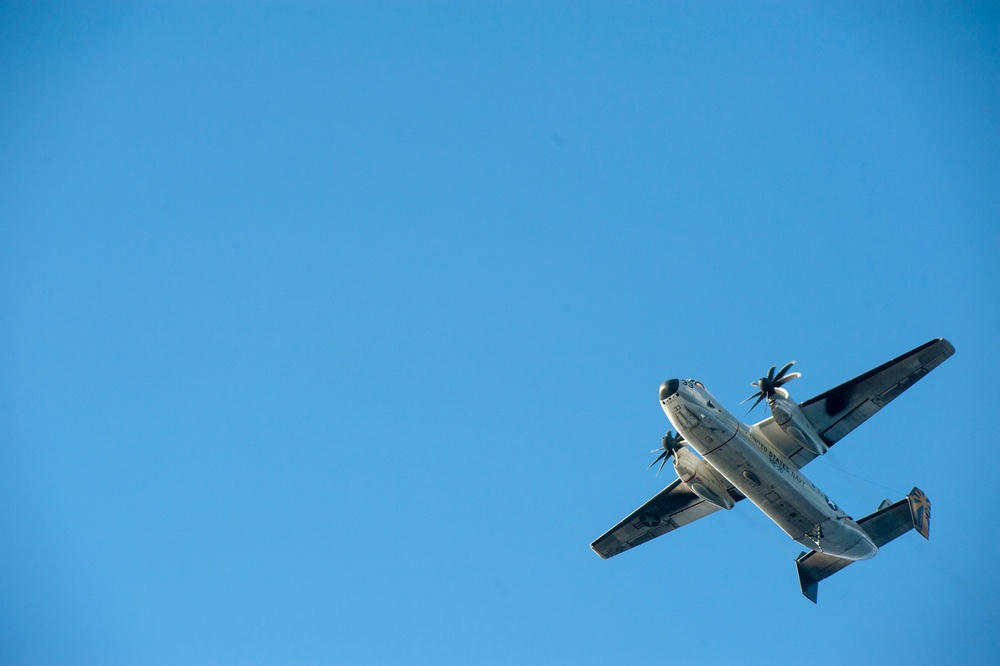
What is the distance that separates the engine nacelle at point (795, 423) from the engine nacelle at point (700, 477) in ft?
12.9

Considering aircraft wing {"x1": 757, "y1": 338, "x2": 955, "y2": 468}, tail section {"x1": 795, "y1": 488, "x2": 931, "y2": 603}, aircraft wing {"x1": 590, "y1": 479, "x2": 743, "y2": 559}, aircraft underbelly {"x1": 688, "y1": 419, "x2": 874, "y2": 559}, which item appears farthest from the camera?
aircraft wing {"x1": 590, "y1": 479, "x2": 743, "y2": 559}

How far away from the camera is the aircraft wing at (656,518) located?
42.5 m

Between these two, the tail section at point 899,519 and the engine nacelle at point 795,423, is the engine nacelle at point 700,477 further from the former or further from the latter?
the tail section at point 899,519

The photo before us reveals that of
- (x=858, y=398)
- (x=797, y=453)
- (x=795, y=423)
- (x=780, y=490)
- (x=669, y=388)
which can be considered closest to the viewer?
(x=669, y=388)

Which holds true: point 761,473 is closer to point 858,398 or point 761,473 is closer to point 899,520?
point 858,398

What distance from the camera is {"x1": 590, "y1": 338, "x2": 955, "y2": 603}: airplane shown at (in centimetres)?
3431

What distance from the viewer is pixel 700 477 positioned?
3909 centimetres

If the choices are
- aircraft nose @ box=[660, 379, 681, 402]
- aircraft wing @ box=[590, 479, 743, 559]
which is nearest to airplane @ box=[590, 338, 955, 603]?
aircraft nose @ box=[660, 379, 681, 402]

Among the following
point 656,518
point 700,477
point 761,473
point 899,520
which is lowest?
point 899,520

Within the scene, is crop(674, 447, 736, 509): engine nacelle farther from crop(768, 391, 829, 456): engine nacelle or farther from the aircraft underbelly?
crop(768, 391, 829, 456): engine nacelle

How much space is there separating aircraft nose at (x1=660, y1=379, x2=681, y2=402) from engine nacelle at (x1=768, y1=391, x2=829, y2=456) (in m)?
4.81

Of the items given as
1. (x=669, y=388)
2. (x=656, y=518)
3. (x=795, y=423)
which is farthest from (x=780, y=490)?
(x=656, y=518)

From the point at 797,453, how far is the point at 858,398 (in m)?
3.41

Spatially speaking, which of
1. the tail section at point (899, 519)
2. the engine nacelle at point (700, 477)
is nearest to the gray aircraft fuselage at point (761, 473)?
the tail section at point (899, 519)
